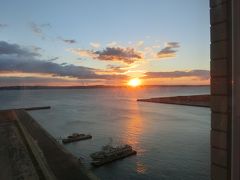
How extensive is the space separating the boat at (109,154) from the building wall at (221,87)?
27.5m

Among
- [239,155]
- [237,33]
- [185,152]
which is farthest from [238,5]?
[185,152]

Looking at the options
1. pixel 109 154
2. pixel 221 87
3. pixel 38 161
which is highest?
pixel 221 87

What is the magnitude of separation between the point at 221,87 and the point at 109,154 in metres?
29.0

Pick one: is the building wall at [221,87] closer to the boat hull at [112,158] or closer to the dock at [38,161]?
the dock at [38,161]

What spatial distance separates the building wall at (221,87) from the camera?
7.12 ft

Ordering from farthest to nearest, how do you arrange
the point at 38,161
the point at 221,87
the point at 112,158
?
the point at 112,158
the point at 38,161
the point at 221,87

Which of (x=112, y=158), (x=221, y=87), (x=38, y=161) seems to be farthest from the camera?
(x=112, y=158)

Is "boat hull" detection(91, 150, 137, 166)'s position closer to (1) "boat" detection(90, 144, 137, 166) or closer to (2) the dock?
(1) "boat" detection(90, 144, 137, 166)

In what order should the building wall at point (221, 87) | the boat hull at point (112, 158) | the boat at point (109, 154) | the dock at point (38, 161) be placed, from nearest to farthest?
the building wall at point (221, 87), the dock at point (38, 161), the boat hull at point (112, 158), the boat at point (109, 154)

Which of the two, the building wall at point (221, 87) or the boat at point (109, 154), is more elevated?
the building wall at point (221, 87)

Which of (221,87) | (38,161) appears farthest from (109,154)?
(221,87)

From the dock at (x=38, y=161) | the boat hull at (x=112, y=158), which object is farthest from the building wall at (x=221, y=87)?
the boat hull at (x=112, y=158)

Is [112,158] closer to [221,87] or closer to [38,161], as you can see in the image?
[38,161]

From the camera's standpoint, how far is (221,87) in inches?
88.3
